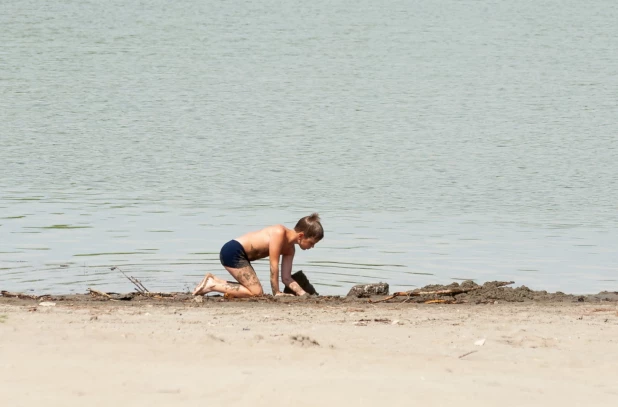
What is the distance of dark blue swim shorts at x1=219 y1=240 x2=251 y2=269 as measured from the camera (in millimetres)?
10773

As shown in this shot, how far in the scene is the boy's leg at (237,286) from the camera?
1059 cm

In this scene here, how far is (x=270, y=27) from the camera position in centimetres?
4609

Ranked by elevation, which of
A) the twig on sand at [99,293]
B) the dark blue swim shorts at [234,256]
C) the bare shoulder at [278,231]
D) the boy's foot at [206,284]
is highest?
the bare shoulder at [278,231]

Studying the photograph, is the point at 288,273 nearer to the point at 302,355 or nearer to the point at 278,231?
the point at 278,231

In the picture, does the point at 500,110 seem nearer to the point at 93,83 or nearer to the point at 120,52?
the point at 93,83

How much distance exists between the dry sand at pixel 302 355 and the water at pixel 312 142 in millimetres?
2888

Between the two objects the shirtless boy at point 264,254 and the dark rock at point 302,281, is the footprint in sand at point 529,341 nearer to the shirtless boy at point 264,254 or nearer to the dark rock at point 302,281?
the shirtless boy at point 264,254

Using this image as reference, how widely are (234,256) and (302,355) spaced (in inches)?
153

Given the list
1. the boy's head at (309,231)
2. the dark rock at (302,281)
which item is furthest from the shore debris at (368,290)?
the boy's head at (309,231)

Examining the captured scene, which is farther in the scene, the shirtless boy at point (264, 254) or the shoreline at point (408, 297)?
the shirtless boy at point (264, 254)

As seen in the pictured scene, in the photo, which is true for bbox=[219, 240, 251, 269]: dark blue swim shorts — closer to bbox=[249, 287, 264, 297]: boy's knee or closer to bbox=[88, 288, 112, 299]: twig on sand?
bbox=[249, 287, 264, 297]: boy's knee

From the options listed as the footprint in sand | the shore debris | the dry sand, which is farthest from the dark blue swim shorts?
the footprint in sand

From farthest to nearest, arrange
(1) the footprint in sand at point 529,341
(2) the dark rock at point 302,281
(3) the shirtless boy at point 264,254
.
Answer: (2) the dark rock at point 302,281 → (3) the shirtless boy at point 264,254 → (1) the footprint in sand at point 529,341

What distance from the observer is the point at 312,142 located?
24.5 m
